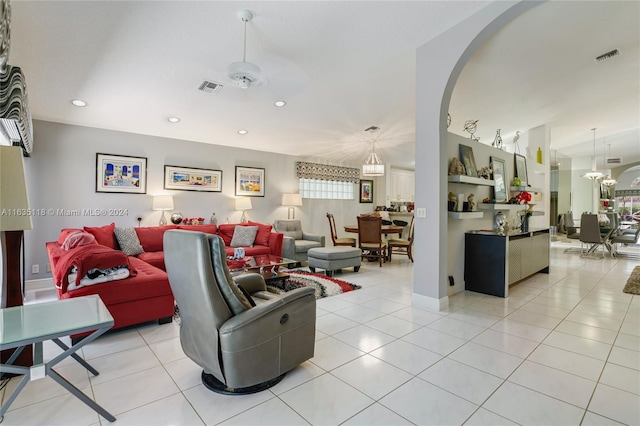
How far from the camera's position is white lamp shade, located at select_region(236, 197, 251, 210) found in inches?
242

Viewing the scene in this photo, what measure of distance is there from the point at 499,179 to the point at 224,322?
442cm

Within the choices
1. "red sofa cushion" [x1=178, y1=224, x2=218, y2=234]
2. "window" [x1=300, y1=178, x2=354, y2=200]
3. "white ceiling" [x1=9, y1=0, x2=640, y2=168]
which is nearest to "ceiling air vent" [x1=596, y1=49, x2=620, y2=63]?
"white ceiling" [x1=9, y1=0, x2=640, y2=168]

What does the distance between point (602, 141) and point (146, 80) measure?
10829mm

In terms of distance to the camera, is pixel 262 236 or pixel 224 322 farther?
pixel 262 236

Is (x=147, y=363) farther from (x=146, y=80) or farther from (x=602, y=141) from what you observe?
(x=602, y=141)

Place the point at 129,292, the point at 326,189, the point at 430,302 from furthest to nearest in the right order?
the point at 326,189 → the point at 430,302 → the point at 129,292

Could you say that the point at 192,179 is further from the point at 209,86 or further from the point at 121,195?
the point at 209,86

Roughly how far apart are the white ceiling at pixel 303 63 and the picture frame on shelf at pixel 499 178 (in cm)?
86

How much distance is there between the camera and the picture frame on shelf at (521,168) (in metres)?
4.98

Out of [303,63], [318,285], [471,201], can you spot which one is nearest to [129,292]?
[318,285]

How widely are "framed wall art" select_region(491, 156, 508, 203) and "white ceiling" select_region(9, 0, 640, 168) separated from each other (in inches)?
34.0

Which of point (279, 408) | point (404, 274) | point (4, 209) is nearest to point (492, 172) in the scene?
point (404, 274)

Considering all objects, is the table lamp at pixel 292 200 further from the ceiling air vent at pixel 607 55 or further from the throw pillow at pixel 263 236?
the ceiling air vent at pixel 607 55

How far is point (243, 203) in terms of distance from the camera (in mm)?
6176
